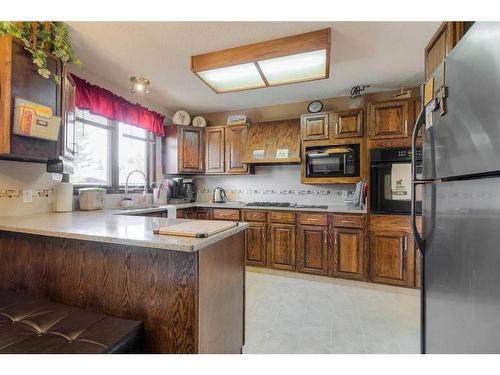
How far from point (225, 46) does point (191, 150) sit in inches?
80.4

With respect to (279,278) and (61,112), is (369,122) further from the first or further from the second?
(61,112)

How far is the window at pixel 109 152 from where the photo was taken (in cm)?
268

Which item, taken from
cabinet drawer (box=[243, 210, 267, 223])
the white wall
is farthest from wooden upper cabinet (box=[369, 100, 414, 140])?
cabinet drawer (box=[243, 210, 267, 223])

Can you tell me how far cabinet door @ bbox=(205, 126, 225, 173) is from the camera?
383 cm

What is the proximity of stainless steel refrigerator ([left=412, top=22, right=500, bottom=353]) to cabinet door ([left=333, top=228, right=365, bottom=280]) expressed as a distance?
65.3 inches

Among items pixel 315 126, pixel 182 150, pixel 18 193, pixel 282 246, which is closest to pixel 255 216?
pixel 282 246

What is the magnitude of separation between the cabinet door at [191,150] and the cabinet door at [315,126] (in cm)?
174

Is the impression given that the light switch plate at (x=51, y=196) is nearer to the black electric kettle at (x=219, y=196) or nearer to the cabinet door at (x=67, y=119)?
the cabinet door at (x=67, y=119)

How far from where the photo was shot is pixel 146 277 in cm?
117

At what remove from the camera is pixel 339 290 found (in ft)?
8.71

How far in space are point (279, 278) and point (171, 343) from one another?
209cm

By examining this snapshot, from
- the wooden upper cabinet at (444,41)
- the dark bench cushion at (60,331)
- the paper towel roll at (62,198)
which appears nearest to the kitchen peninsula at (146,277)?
the dark bench cushion at (60,331)

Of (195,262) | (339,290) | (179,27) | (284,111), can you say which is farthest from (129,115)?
(339,290)

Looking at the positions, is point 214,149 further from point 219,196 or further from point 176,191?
point 176,191
